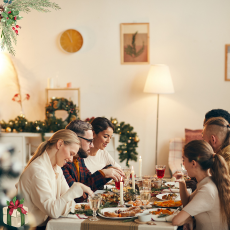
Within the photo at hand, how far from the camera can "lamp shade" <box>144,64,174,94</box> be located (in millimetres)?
4012

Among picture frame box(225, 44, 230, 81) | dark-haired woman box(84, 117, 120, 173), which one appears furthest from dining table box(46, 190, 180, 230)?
picture frame box(225, 44, 230, 81)

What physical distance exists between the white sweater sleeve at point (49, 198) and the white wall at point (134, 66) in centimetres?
300

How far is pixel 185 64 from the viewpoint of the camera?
4.34 m

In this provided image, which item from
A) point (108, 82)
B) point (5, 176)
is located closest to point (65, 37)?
point (108, 82)

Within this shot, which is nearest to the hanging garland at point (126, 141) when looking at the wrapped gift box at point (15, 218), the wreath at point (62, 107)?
the wreath at point (62, 107)

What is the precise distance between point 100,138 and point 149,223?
122 centimetres

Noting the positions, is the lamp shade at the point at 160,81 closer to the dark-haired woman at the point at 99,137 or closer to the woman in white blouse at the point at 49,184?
the dark-haired woman at the point at 99,137

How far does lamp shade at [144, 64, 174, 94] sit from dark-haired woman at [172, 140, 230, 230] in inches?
95.9

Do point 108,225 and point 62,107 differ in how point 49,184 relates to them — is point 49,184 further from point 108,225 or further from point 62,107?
point 62,107

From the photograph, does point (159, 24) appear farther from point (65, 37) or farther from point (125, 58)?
point (65, 37)

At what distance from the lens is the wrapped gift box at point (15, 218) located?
0.71 m

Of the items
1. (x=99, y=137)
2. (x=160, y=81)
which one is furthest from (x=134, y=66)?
(x=99, y=137)

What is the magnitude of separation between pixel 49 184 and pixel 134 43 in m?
3.17

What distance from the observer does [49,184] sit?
159cm
